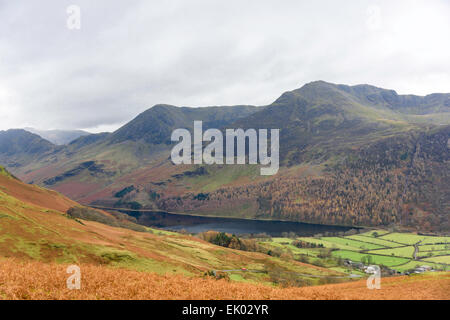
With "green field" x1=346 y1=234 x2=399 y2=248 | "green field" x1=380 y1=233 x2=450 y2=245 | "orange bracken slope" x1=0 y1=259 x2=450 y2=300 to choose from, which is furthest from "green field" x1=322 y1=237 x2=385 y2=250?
"orange bracken slope" x1=0 y1=259 x2=450 y2=300

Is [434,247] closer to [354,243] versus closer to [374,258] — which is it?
[354,243]

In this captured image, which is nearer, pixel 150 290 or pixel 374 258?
pixel 150 290

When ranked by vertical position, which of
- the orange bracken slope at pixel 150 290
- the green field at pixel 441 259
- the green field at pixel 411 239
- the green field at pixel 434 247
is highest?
the orange bracken slope at pixel 150 290

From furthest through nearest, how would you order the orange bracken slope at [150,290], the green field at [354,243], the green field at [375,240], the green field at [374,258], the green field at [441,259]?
the green field at [375,240] < the green field at [354,243] < the green field at [374,258] < the green field at [441,259] < the orange bracken slope at [150,290]

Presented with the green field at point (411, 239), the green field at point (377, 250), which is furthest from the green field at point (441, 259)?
the green field at point (411, 239)

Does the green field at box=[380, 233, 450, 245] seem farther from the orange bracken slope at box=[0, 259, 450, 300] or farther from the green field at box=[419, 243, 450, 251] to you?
the orange bracken slope at box=[0, 259, 450, 300]

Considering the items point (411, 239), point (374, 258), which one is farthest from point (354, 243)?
point (411, 239)

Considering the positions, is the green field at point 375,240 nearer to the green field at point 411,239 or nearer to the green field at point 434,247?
the green field at point 411,239
